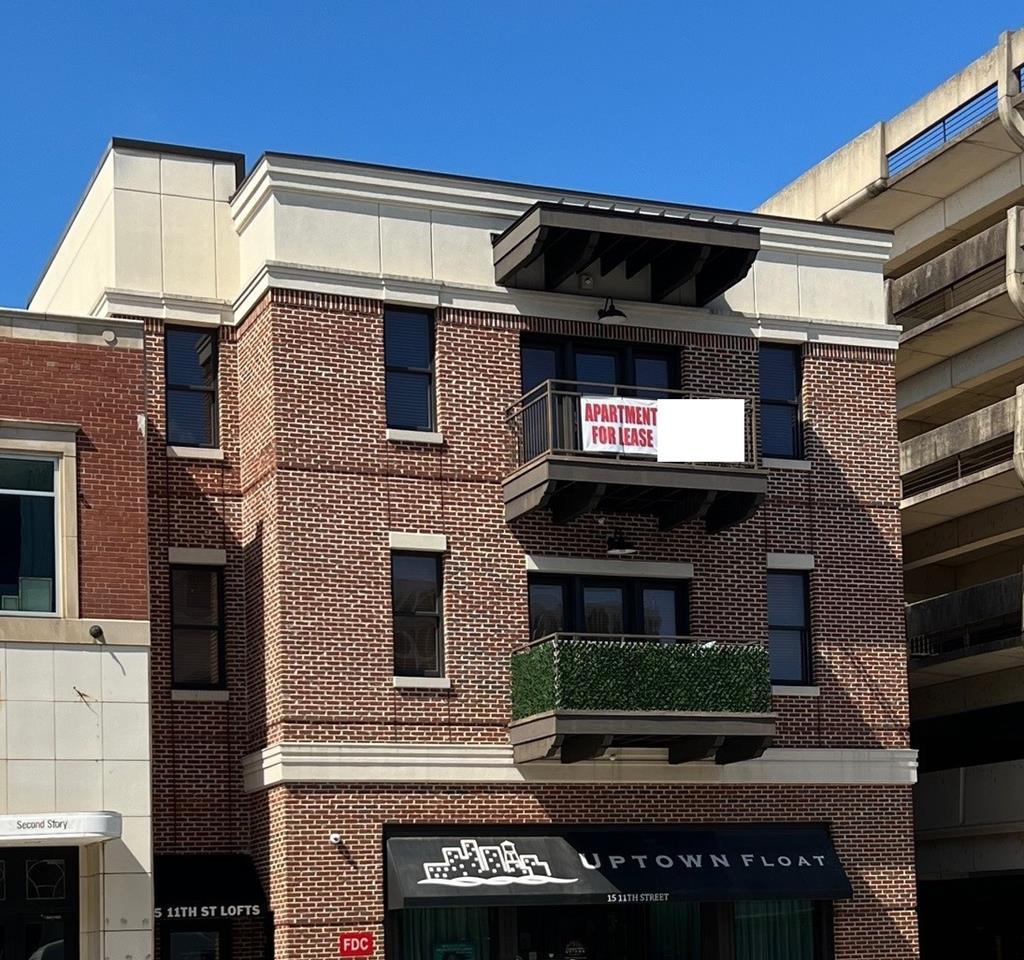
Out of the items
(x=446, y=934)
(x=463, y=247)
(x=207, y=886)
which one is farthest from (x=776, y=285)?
(x=207, y=886)

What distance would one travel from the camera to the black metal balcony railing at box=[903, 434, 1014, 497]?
43125 millimetres

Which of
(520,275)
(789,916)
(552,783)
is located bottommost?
(789,916)

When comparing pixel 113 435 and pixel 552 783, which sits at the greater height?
pixel 113 435

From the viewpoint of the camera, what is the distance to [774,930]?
1262 inches

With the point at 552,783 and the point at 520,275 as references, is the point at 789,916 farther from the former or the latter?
the point at 520,275

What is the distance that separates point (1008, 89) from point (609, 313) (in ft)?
45.6

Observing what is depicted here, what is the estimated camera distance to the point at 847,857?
32.6 m

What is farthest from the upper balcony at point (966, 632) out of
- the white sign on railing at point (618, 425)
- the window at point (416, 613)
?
the window at point (416, 613)

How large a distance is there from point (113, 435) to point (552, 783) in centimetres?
878

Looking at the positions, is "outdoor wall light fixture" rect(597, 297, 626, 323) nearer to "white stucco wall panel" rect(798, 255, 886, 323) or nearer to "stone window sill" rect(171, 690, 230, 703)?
"white stucco wall panel" rect(798, 255, 886, 323)

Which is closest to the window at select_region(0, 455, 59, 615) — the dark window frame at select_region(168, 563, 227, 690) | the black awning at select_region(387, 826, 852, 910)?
the dark window frame at select_region(168, 563, 227, 690)

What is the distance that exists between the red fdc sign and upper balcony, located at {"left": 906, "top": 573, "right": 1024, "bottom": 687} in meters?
16.3

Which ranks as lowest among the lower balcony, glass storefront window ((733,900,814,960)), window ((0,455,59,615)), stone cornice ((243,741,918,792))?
glass storefront window ((733,900,814,960))

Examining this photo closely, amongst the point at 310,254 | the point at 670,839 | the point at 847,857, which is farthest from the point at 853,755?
the point at 310,254
